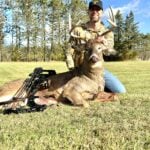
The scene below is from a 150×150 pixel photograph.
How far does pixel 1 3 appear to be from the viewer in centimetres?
6125

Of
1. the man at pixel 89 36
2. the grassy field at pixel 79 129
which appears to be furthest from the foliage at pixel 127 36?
the grassy field at pixel 79 129

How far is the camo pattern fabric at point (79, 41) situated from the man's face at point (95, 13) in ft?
0.81

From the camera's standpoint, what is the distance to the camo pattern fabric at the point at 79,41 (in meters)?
9.10

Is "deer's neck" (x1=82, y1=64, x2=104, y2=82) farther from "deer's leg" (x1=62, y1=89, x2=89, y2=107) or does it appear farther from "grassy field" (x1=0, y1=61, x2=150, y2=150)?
"grassy field" (x1=0, y1=61, x2=150, y2=150)

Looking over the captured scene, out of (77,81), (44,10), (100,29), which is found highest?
(44,10)

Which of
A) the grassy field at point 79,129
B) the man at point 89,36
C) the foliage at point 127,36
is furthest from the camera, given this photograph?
the foliage at point 127,36

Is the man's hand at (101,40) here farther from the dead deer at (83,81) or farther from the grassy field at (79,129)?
the grassy field at (79,129)

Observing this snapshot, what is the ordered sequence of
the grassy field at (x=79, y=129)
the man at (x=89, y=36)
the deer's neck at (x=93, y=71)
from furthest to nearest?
the man at (x=89, y=36) → the deer's neck at (x=93, y=71) → the grassy field at (x=79, y=129)

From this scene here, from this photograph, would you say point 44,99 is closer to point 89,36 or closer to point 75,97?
point 75,97

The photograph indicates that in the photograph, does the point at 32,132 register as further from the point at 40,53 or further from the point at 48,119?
the point at 40,53

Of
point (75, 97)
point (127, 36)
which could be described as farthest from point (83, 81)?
point (127, 36)

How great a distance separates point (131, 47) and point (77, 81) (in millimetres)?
75917

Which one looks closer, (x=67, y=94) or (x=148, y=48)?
(x=67, y=94)

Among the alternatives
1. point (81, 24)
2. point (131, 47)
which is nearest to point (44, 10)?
point (131, 47)
